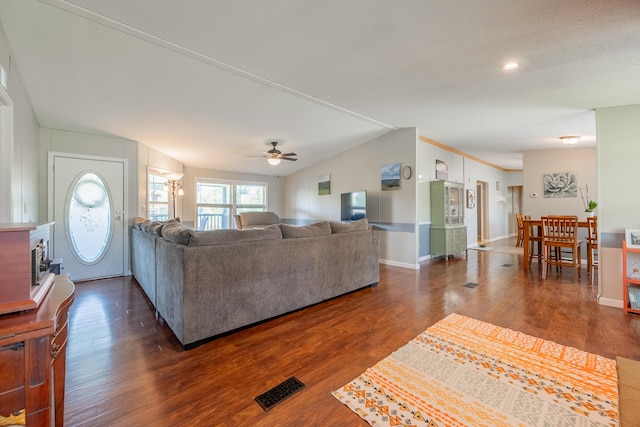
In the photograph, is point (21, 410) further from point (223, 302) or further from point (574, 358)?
point (574, 358)

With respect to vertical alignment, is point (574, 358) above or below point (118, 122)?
below

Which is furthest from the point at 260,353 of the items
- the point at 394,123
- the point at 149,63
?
the point at 394,123

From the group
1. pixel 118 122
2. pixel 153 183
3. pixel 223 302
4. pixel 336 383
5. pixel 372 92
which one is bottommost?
pixel 336 383

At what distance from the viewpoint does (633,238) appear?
296cm

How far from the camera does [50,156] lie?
3.90 meters

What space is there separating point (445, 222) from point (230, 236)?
4767 mm

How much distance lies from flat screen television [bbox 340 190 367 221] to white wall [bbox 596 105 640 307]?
3525 millimetres

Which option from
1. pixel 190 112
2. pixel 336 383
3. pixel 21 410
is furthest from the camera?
pixel 190 112

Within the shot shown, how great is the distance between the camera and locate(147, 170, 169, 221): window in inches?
217

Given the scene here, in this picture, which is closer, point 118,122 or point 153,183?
point 118,122

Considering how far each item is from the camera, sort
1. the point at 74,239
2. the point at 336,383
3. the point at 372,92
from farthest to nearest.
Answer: the point at 74,239
the point at 372,92
the point at 336,383

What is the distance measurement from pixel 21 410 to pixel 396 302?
3.04m

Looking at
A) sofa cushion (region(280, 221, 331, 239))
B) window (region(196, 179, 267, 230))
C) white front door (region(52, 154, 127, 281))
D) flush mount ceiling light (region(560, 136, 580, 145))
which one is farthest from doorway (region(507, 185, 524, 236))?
white front door (region(52, 154, 127, 281))

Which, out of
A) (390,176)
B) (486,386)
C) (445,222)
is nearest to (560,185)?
(445,222)
